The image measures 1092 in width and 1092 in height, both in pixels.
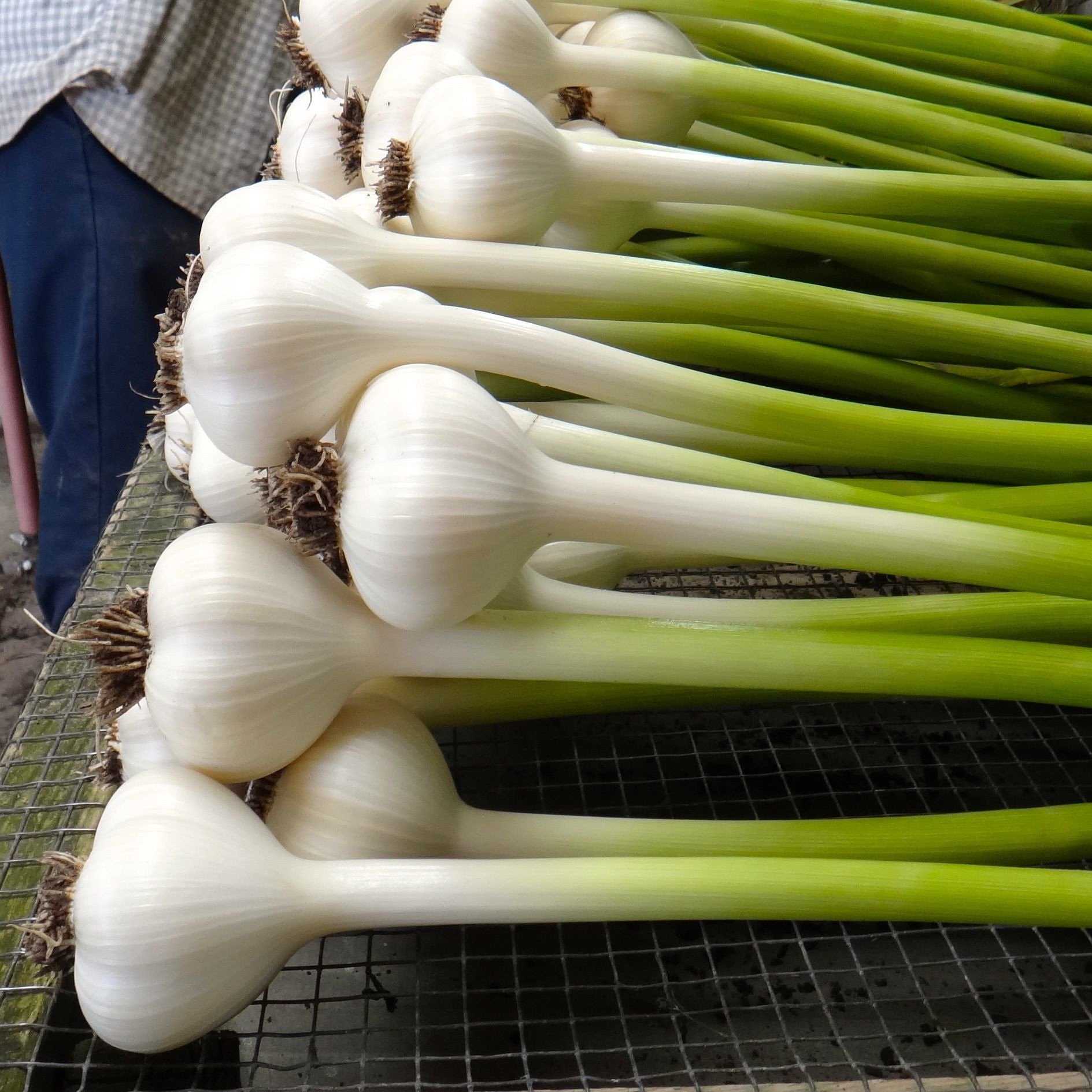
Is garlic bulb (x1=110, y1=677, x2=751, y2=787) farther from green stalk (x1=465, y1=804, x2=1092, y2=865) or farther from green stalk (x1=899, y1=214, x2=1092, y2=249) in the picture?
green stalk (x1=899, y1=214, x2=1092, y2=249)

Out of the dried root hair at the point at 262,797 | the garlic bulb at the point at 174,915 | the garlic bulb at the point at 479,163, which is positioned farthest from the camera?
the garlic bulb at the point at 479,163

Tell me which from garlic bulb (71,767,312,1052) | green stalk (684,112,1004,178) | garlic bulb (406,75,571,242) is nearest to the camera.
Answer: garlic bulb (71,767,312,1052)

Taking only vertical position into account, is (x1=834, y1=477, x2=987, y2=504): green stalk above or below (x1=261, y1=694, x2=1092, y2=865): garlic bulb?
above

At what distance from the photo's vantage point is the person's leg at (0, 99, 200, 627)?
65.9 inches

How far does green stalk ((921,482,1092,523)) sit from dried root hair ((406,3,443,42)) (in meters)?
0.72

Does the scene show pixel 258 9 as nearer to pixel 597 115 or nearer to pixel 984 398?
pixel 597 115

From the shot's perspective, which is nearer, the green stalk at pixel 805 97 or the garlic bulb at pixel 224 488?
the garlic bulb at pixel 224 488

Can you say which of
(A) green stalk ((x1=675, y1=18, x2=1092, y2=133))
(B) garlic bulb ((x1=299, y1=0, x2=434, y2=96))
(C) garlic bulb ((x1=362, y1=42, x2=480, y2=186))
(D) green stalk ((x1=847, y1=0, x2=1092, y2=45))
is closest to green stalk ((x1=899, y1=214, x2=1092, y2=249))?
(A) green stalk ((x1=675, y1=18, x2=1092, y2=133))

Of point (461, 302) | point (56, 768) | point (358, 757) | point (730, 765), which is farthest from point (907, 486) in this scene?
point (56, 768)

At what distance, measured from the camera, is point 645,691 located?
763 mm

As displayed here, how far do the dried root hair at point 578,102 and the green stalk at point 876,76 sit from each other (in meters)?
0.18

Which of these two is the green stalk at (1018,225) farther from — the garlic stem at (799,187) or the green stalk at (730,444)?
the green stalk at (730,444)

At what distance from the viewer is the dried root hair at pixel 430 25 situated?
1.00 metres

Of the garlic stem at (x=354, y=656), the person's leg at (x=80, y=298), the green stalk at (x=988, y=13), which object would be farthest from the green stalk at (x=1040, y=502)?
the person's leg at (x=80, y=298)
